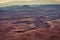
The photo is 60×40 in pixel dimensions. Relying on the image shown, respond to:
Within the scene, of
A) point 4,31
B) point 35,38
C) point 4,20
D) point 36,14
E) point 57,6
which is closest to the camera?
point 35,38

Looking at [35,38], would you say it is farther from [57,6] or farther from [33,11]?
[57,6]

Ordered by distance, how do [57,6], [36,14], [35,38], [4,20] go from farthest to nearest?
[57,6], [36,14], [4,20], [35,38]

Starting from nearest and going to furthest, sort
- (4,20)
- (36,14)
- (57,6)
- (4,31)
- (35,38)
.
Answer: (35,38) → (4,31) → (4,20) → (36,14) → (57,6)

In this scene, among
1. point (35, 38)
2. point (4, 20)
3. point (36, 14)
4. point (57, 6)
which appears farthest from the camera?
point (57, 6)

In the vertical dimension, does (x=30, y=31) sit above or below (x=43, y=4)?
below

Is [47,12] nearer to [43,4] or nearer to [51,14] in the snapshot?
[51,14]

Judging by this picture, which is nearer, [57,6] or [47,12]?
[47,12]

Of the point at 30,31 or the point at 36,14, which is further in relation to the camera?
the point at 36,14

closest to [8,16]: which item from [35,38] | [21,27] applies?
[21,27]

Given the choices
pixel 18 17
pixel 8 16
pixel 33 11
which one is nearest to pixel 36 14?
pixel 33 11
